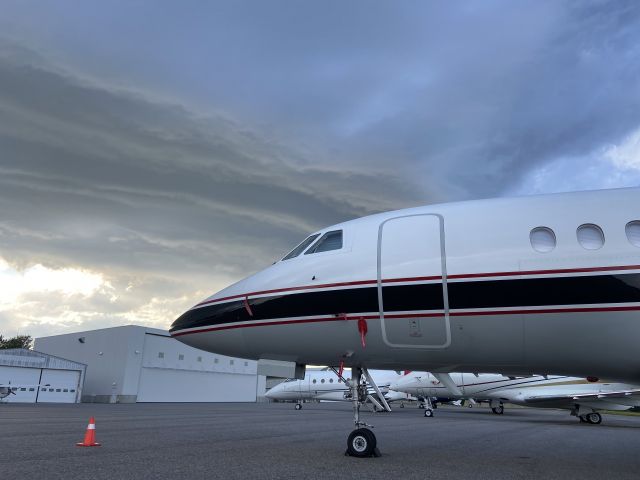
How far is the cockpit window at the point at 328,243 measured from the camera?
8.02m

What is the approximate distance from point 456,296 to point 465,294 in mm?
127

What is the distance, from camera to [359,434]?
26.3 ft

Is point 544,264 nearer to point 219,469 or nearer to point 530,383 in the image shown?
point 219,469

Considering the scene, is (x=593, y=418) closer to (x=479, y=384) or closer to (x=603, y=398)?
(x=603, y=398)

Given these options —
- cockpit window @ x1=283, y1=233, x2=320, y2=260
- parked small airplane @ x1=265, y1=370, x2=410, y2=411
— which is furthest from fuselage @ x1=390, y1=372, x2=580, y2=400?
cockpit window @ x1=283, y1=233, x2=320, y2=260

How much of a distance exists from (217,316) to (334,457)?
3207 mm

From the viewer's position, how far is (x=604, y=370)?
22.3 ft

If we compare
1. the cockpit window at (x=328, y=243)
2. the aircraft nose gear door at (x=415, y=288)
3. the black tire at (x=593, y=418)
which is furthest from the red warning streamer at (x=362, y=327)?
the black tire at (x=593, y=418)

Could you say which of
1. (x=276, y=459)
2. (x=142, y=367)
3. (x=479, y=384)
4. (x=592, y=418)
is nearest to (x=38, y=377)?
(x=142, y=367)

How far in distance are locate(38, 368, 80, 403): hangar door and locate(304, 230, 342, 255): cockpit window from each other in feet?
129

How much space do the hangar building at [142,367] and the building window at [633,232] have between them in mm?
40971

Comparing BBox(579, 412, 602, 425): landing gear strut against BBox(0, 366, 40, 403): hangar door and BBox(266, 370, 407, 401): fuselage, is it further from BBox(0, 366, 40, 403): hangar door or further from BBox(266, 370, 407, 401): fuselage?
BBox(0, 366, 40, 403): hangar door

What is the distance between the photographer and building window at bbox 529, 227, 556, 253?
21.6ft

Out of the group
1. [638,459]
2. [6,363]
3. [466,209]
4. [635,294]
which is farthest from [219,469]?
[6,363]
